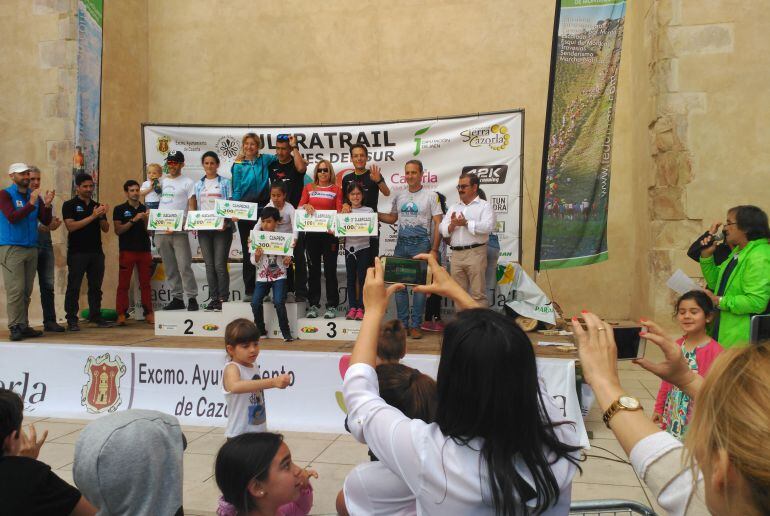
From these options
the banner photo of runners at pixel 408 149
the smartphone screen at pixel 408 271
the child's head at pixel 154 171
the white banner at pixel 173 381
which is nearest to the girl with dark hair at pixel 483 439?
the smartphone screen at pixel 408 271

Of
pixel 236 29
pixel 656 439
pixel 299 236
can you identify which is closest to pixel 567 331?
pixel 299 236

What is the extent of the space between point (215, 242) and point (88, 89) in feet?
7.79

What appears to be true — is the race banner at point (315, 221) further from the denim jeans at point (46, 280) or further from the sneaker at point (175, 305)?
the denim jeans at point (46, 280)

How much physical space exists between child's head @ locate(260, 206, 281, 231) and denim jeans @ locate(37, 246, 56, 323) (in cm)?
274

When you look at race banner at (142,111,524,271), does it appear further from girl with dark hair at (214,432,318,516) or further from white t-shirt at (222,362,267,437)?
girl with dark hair at (214,432,318,516)

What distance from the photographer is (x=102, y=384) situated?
19.1 ft

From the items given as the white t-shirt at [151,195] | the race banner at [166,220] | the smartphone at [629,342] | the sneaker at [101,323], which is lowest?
the sneaker at [101,323]

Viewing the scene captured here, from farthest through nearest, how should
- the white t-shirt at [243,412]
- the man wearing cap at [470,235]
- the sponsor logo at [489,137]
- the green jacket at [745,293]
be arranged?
the sponsor logo at [489,137] → the man wearing cap at [470,235] → the green jacket at [745,293] → the white t-shirt at [243,412]

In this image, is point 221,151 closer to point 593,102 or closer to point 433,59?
point 433,59

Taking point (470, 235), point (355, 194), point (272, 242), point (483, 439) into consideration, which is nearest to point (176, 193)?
point (272, 242)

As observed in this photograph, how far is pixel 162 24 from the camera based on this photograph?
10.5 m

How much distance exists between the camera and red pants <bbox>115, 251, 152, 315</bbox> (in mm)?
7648

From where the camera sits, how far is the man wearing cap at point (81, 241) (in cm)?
712

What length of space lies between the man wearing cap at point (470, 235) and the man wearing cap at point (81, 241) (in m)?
4.30
